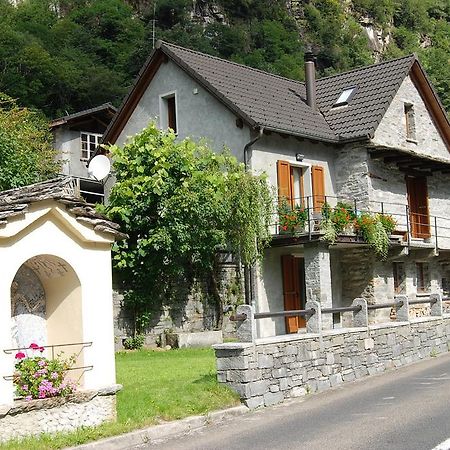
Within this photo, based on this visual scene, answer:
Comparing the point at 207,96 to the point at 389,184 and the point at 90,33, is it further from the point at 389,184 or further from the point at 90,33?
the point at 90,33

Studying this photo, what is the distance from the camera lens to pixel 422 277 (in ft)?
90.2

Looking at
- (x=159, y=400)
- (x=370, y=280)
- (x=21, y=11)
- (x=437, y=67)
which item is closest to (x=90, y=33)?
(x=21, y=11)

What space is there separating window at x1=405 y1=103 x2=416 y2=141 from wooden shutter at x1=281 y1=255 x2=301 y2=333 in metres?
7.59

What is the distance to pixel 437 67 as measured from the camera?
2239 inches

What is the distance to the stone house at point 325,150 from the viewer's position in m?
22.1

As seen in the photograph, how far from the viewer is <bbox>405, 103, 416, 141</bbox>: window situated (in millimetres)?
27266

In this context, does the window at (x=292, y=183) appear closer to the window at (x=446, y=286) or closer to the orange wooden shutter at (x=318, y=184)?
the orange wooden shutter at (x=318, y=184)

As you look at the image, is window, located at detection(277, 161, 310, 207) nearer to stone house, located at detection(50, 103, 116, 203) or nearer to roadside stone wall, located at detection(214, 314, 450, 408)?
roadside stone wall, located at detection(214, 314, 450, 408)

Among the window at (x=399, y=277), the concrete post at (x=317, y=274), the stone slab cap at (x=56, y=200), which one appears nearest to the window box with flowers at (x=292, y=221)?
the concrete post at (x=317, y=274)

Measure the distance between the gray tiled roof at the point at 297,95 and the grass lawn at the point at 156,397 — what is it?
926cm

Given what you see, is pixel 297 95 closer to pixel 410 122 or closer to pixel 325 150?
pixel 325 150

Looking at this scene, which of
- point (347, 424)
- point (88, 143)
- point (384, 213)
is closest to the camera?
point (347, 424)

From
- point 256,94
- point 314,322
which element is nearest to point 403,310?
point 314,322

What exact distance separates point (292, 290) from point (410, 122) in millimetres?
8690
